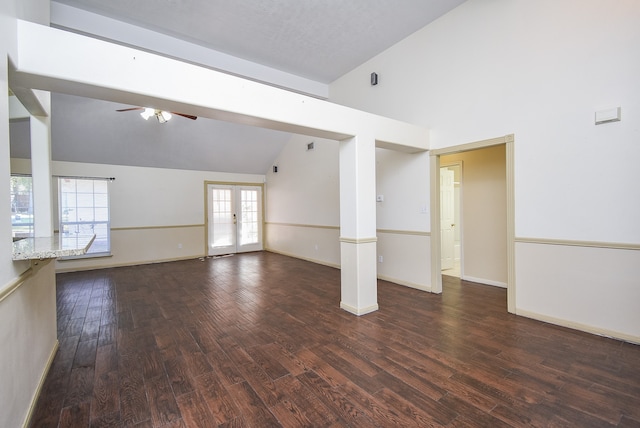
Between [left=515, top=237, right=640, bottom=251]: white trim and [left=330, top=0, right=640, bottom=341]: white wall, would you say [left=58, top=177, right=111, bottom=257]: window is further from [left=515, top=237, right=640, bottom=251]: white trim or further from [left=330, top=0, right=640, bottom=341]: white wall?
[left=515, top=237, right=640, bottom=251]: white trim

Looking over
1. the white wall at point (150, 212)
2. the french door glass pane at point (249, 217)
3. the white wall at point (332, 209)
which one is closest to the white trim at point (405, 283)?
the white wall at point (332, 209)

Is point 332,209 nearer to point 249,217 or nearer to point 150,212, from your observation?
point 249,217

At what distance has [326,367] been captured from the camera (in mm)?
2285

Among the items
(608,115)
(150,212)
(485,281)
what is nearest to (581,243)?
(608,115)

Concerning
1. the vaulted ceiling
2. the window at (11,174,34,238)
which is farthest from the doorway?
the window at (11,174,34,238)

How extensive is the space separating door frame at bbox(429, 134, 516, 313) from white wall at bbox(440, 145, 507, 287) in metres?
0.83

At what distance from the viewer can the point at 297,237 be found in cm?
723

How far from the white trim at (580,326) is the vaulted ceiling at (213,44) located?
13.0 feet

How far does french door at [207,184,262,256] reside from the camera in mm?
7711

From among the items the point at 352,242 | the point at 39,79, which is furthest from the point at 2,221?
the point at 352,242

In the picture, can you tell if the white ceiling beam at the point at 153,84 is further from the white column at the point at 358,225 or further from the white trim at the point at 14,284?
the white trim at the point at 14,284

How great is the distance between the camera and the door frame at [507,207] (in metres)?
3.35

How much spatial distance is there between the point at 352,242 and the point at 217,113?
2.00 meters

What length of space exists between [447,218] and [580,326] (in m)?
2.95
